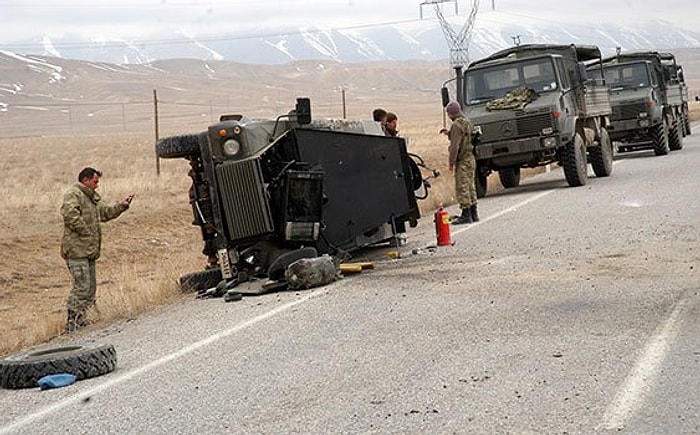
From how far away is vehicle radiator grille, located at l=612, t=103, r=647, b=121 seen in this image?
3091cm

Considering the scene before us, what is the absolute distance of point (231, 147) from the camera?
1263 centimetres

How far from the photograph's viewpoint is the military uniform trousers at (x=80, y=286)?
1253 centimetres

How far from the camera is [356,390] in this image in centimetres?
754

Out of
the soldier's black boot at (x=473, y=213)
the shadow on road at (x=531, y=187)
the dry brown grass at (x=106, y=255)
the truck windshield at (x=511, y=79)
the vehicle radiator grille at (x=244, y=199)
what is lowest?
the dry brown grass at (x=106, y=255)

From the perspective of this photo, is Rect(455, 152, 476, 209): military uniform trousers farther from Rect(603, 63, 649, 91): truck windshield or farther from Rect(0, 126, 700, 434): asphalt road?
Rect(603, 63, 649, 91): truck windshield

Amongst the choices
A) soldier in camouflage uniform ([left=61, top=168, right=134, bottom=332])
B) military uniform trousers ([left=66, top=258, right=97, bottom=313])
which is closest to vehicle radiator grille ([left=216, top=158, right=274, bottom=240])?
soldier in camouflage uniform ([left=61, top=168, right=134, bottom=332])

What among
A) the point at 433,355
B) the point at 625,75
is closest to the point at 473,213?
the point at 433,355

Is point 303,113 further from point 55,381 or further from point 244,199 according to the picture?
point 55,381

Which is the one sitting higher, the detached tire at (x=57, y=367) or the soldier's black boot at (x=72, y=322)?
the detached tire at (x=57, y=367)

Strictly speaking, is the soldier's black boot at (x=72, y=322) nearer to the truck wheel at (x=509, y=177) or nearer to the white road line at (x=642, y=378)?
the white road line at (x=642, y=378)

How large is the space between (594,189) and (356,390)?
15031 mm

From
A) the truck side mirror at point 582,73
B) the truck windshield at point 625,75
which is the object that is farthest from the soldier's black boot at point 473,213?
the truck windshield at point 625,75

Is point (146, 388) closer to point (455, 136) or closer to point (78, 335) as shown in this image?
point (78, 335)

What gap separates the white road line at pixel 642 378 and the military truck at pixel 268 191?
15.1ft
